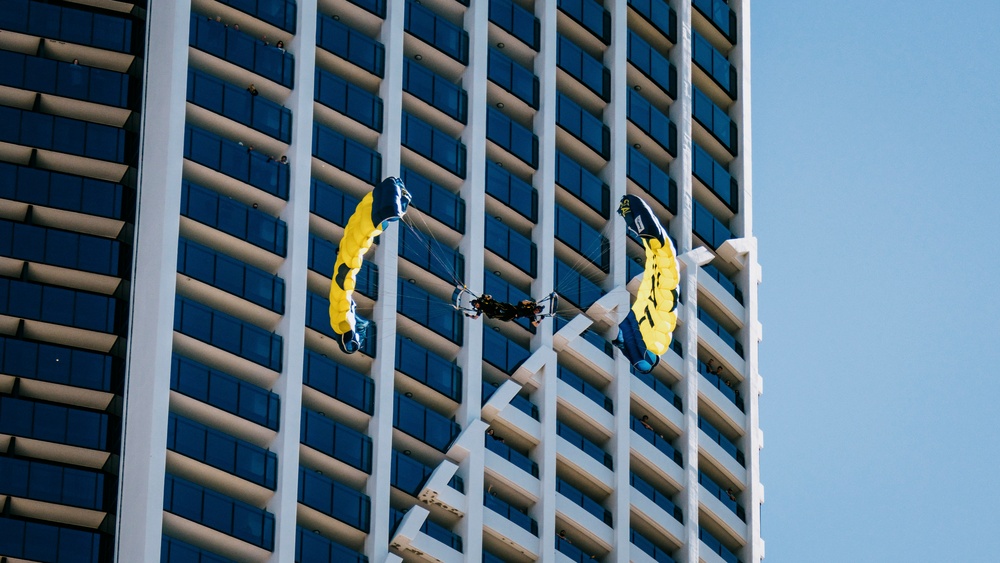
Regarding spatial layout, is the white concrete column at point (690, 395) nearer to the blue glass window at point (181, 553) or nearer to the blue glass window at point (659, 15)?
the blue glass window at point (659, 15)

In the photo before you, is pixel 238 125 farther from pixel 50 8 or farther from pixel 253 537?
pixel 253 537

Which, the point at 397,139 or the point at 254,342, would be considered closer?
the point at 254,342

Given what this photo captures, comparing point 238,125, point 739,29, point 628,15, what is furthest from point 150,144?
point 739,29

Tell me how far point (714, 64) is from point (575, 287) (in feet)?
60.7

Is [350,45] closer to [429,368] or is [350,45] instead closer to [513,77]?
[513,77]

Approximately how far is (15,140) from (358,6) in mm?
16796

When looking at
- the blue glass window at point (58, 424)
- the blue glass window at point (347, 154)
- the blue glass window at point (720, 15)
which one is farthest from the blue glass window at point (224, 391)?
the blue glass window at point (720, 15)

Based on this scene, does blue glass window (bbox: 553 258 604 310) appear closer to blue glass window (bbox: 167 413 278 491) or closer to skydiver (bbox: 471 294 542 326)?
blue glass window (bbox: 167 413 278 491)

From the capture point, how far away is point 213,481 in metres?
107

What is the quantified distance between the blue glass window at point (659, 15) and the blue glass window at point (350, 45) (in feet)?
58.7

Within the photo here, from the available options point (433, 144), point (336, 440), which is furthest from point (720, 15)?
point (336, 440)

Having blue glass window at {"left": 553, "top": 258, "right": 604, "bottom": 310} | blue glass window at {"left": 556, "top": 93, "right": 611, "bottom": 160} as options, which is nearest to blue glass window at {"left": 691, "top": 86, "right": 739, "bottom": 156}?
blue glass window at {"left": 556, "top": 93, "right": 611, "bottom": 160}

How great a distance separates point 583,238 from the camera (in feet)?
405

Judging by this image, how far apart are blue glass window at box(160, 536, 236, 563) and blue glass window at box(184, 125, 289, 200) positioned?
15.6m
